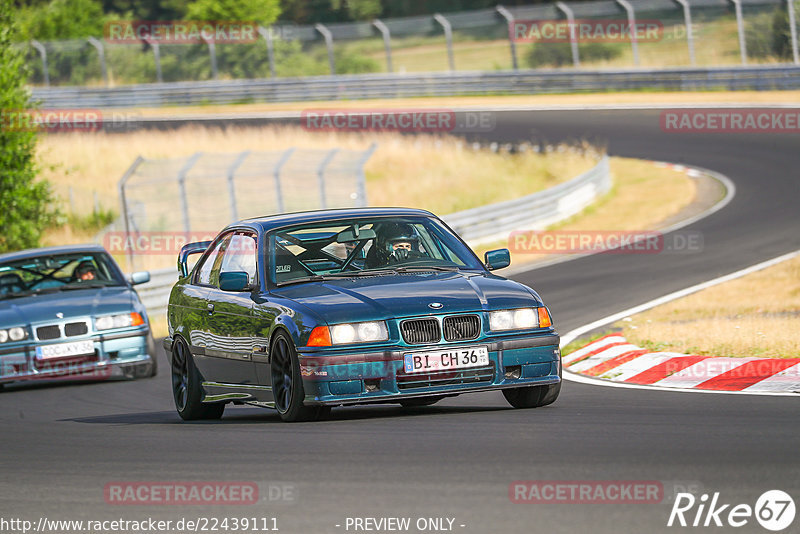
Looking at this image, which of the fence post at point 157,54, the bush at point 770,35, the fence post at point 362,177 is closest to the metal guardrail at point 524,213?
the fence post at point 362,177

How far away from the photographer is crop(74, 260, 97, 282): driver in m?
15.1

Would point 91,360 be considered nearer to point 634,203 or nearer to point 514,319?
point 514,319

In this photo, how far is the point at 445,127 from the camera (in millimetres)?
41438

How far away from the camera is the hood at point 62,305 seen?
13984mm

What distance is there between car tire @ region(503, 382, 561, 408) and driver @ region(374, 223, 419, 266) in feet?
3.92

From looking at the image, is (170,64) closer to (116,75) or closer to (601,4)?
(116,75)

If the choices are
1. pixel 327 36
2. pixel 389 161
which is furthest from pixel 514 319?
pixel 327 36

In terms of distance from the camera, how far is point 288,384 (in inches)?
329

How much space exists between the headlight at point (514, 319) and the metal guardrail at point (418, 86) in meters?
30.3

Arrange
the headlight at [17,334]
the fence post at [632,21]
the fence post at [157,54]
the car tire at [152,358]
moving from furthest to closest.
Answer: the fence post at [157,54] → the fence post at [632,21] → the car tire at [152,358] → the headlight at [17,334]

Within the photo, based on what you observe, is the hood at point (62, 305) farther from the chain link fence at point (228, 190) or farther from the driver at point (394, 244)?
the chain link fence at point (228, 190)

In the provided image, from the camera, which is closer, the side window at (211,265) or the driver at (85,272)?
the side window at (211,265)

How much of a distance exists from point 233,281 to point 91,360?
5.72 meters

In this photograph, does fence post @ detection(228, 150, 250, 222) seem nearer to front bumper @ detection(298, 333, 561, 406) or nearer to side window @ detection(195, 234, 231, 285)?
side window @ detection(195, 234, 231, 285)
